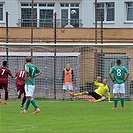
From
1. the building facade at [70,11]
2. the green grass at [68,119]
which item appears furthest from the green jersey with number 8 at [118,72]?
the building facade at [70,11]

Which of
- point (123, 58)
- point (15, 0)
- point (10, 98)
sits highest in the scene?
point (15, 0)

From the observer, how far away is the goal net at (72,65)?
27547mm

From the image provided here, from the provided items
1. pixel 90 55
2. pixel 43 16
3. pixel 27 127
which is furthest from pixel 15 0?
pixel 27 127

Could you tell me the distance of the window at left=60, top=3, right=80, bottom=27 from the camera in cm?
4399

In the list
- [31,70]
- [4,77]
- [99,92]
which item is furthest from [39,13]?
[31,70]

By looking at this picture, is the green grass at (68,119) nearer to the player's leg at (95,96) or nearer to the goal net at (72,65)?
the player's leg at (95,96)

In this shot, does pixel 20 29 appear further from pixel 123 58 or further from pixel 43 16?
pixel 123 58

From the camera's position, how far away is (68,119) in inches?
745

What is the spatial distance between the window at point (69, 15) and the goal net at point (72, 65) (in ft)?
48.9

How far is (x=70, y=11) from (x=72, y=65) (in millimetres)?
18052

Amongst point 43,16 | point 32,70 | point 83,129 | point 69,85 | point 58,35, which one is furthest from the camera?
point 43,16

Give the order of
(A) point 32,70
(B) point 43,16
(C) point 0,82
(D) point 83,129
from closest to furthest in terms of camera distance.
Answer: (D) point 83,129 → (A) point 32,70 → (C) point 0,82 → (B) point 43,16

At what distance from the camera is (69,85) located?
2755cm

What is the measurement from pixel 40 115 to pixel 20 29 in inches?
773
